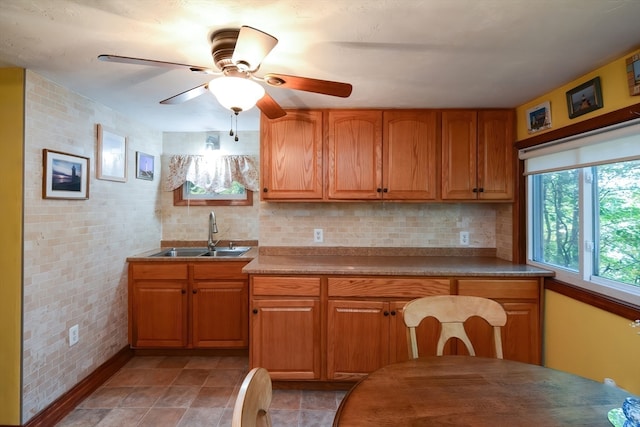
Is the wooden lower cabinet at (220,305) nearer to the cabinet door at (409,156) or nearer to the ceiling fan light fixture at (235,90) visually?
the cabinet door at (409,156)

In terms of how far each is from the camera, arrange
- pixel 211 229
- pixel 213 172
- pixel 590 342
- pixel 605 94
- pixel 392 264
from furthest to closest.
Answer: pixel 213 172
pixel 211 229
pixel 392 264
pixel 590 342
pixel 605 94

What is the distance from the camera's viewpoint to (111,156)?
2.53 meters

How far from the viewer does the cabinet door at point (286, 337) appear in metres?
2.21

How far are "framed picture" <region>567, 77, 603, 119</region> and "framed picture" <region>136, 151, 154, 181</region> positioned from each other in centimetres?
346

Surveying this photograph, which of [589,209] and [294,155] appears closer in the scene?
[589,209]

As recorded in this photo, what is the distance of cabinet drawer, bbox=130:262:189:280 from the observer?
2.75 meters

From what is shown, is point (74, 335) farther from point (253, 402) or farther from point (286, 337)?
point (253, 402)

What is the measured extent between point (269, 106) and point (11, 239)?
1675 millimetres

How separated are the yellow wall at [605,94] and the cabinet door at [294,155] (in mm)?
1657

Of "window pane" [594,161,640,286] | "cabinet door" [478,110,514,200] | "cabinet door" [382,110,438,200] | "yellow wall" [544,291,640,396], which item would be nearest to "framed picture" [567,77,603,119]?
"window pane" [594,161,640,286]

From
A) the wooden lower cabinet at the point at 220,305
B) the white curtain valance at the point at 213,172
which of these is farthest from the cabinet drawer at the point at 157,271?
the white curtain valance at the point at 213,172

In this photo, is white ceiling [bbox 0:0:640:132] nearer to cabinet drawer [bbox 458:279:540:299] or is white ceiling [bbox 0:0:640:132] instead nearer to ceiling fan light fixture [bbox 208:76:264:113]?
ceiling fan light fixture [bbox 208:76:264:113]

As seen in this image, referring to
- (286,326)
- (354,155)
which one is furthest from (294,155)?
(286,326)

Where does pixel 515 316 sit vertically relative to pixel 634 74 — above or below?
below
